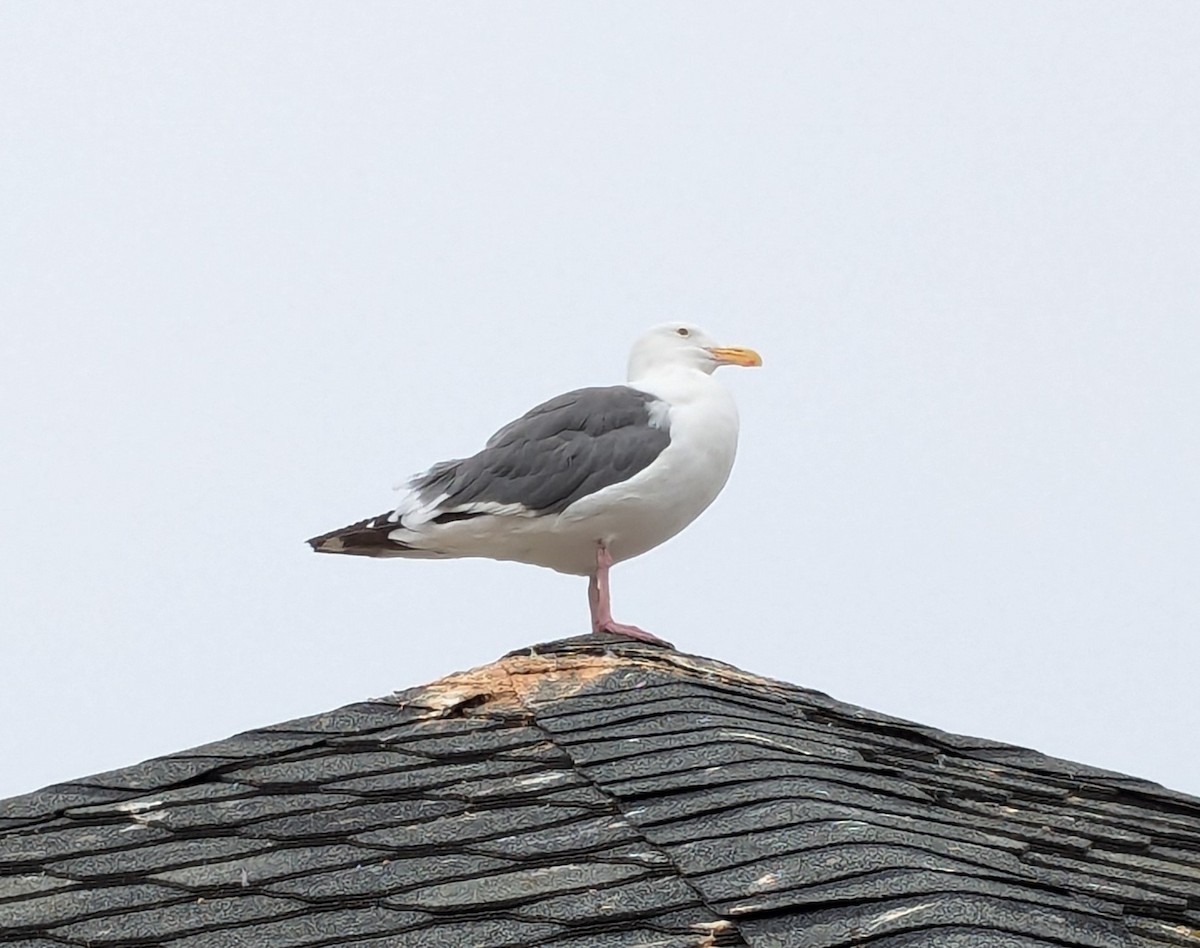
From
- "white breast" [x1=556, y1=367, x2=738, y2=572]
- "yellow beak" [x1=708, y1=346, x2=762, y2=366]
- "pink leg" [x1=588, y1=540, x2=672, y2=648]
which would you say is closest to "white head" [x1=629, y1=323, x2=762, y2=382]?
"yellow beak" [x1=708, y1=346, x2=762, y2=366]

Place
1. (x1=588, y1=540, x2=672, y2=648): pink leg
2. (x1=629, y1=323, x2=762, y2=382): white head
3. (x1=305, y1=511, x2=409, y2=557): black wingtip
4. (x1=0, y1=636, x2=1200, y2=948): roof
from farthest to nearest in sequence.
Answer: (x1=629, y1=323, x2=762, y2=382): white head → (x1=305, y1=511, x2=409, y2=557): black wingtip → (x1=588, y1=540, x2=672, y2=648): pink leg → (x1=0, y1=636, x2=1200, y2=948): roof

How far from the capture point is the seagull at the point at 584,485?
5770 mm

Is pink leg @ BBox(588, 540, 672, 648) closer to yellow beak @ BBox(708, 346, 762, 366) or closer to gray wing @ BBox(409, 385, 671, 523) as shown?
gray wing @ BBox(409, 385, 671, 523)

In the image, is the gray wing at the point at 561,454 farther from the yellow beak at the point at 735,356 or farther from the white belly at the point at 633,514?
the yellow beak at the point at 735,356

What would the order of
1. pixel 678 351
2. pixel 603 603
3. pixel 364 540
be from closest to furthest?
pixel 603 603 < pixel 364 540 < pixel 678 351

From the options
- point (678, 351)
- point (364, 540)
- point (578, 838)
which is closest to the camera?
point (578, 838)

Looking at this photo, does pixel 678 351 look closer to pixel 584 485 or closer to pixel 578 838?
pixel 584 485

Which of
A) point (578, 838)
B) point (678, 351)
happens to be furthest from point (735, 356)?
point (578, 838)

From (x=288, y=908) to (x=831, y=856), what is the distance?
3.33 ft

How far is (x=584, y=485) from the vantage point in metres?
5.76

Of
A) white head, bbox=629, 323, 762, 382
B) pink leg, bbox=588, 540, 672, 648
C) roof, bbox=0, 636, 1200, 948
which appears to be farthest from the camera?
white head, bbox=629, 323, 762, 382

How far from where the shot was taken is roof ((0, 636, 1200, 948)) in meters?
3.49

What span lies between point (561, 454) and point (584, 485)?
0.14 meters

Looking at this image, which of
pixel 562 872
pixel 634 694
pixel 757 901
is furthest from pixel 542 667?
pixel 757 901
